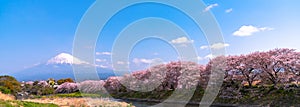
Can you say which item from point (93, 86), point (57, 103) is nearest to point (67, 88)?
point (93, 86)

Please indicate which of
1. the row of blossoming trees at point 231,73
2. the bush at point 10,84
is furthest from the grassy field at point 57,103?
the bush at point 10,84

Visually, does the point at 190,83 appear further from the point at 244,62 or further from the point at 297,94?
the point at 297,94

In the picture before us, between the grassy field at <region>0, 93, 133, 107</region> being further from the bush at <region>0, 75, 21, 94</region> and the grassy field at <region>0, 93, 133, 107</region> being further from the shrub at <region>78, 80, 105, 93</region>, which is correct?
the shrub at <region>78, 80, 105, 93</region>

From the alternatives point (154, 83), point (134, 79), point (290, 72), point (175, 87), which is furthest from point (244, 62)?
point (134, 79)

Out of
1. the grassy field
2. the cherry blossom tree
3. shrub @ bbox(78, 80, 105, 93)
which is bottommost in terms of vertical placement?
the grassy field

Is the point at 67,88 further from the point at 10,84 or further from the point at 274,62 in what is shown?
the point at 274,62

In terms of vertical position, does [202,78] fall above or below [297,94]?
above

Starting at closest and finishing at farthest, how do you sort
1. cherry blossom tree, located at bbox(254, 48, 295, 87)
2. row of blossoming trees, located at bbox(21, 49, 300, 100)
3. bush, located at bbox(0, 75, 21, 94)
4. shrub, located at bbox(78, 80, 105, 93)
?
row of blossoming trees, located at bbox(21, 49, 300, 100)
cherry blossom tree, located at bbox(254, 48, 295, 87)
bush, located at bbox(0, 75, 21, 94)
shrub, located at bbox(78, 80, 105, 93)

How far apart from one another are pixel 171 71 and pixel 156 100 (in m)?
5.11

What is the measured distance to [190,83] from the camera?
1372 inches

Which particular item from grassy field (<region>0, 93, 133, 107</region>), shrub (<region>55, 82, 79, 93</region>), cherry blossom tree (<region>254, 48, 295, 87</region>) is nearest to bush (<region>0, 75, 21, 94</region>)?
shrub (<region>55, 82, 79, 93</region>)

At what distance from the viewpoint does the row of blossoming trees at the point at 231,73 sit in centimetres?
2620

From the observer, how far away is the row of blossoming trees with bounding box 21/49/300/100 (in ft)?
86.0

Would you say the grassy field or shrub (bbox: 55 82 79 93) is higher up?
shrub (bbox: 55 82 79 93)
